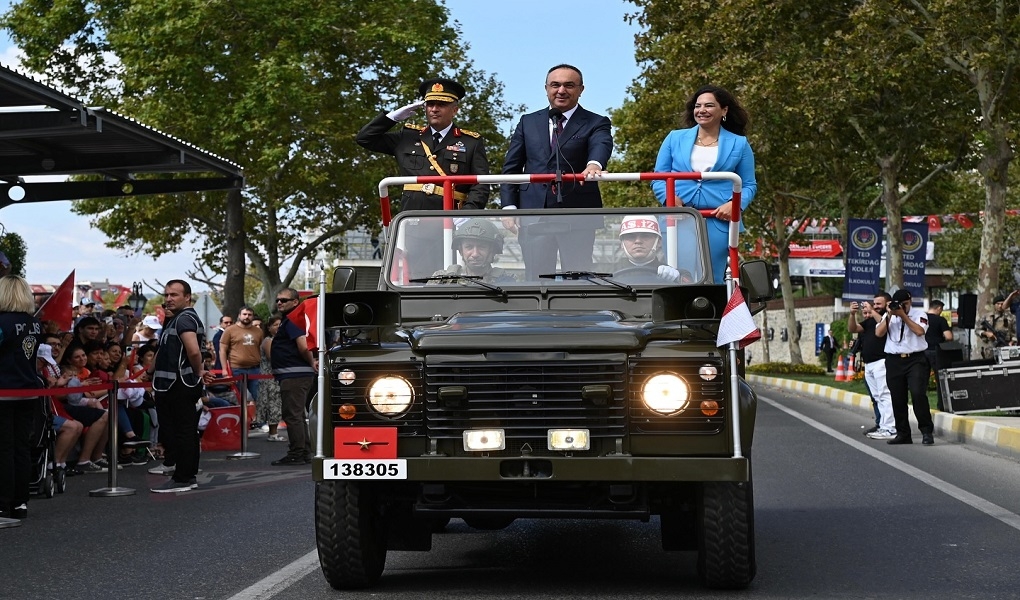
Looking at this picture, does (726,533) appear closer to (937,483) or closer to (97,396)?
(937,483)

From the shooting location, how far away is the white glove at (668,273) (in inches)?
306

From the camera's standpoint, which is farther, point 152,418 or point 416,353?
point 152,418

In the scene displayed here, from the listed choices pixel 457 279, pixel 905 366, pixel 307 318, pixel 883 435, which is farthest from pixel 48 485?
pixel 883 435

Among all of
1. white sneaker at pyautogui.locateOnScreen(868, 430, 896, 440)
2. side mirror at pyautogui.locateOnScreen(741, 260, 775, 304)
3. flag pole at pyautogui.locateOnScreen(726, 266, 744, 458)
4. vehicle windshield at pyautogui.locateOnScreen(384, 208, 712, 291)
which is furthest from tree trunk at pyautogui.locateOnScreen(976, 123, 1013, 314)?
flag pole at pyautogui.locateOnScreen(726, 266, 744, 458)

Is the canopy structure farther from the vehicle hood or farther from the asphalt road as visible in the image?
the vehicle hood

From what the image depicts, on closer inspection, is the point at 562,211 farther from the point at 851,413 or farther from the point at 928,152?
the point at 928,152

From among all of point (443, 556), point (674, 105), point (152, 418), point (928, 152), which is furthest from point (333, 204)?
point (443, 556)

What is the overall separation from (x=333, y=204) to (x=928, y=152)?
17433mm

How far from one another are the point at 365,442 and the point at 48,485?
678 centimetres

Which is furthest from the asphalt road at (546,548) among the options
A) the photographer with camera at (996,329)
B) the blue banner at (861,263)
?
the blue banner at (861,263)

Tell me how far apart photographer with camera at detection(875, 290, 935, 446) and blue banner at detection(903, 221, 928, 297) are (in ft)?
48.1

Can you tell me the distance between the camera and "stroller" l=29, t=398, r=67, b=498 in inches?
469

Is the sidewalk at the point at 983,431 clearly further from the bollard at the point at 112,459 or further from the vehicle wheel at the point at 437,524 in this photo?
the vehicle wheel at the point at 437,524

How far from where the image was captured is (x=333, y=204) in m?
45.5
